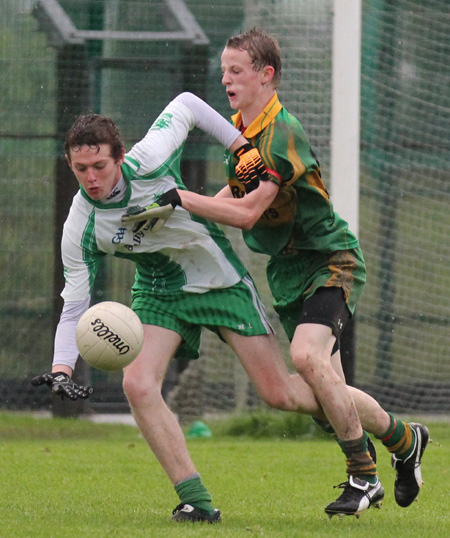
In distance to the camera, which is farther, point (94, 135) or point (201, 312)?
point (201, 312)

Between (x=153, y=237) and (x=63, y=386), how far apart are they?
0.82 meters

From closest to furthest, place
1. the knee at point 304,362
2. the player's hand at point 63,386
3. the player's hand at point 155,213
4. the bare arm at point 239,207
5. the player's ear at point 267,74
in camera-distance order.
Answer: the player's hand at point 63,386 < the player's hand at point 155,213 < the bare arm at point 239,207 < the knee at point 304,362 < the player's ear at point 267,74

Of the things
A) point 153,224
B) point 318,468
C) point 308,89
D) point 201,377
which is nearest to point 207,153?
point 308,89

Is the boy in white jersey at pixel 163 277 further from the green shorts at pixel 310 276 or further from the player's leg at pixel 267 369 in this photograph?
the green shorts at pixel 310 276

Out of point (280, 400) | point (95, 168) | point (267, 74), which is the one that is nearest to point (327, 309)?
point (280, 400)

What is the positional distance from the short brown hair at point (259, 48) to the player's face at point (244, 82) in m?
0.02

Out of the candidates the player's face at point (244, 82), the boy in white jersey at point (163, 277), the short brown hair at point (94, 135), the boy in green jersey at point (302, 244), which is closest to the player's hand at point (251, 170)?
the boy in green jersey at point (302, 244)

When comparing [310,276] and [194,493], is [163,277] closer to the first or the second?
[310,276]

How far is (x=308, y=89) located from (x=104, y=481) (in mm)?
4114

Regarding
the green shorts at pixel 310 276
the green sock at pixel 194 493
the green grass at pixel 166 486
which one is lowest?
the green grass at pixel 166 486

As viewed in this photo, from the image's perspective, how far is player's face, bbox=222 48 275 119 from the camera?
201 inches

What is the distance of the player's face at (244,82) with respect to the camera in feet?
16.8

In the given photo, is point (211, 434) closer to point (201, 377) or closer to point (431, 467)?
point (201, 377)

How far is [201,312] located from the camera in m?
5.10
